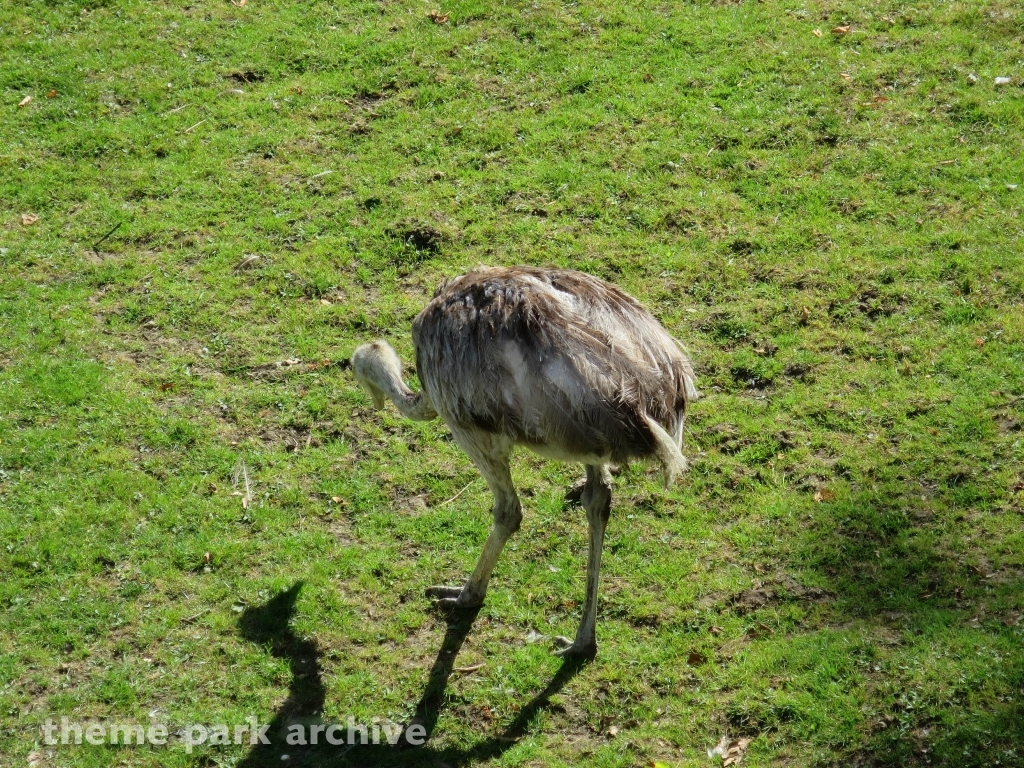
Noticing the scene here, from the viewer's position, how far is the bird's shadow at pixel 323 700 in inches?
244

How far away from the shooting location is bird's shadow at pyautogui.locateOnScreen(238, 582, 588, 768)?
6.19 meters

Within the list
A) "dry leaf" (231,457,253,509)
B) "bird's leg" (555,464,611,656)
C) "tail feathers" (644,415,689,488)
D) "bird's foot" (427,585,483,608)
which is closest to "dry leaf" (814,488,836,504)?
"bird's leg" (555,464,611,656)

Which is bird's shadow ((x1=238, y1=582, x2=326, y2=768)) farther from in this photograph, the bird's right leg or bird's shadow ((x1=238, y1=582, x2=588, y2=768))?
the bird's right leg

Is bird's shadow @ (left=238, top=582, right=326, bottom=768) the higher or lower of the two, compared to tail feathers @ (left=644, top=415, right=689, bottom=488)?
lower

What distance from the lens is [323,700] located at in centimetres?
655

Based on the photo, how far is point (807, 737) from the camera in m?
6.01

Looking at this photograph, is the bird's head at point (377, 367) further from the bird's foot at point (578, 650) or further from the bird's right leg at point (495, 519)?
the bird's foot at point (578, 650)

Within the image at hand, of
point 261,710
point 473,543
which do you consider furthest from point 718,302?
point 261,710

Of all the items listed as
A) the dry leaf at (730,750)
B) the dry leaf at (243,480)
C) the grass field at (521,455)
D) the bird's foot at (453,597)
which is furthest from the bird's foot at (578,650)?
the dry leaf at (243,480)

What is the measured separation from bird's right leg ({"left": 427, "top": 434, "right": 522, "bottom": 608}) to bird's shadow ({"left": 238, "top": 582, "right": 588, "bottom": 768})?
13 centimetres

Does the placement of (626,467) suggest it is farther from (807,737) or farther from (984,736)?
(984,736)

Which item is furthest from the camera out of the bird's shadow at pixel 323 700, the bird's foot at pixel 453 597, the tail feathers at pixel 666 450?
the bird's foot at pixel 453 597

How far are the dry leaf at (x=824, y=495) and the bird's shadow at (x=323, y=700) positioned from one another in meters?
2.14

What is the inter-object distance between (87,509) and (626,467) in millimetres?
4086
